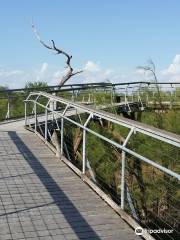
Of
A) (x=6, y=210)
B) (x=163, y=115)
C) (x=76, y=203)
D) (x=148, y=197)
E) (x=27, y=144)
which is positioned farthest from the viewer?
(x=163, y=115)

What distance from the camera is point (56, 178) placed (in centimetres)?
795

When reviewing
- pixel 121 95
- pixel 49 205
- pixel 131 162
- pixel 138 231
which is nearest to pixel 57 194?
pixel 49 205

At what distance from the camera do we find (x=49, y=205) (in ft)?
21.1

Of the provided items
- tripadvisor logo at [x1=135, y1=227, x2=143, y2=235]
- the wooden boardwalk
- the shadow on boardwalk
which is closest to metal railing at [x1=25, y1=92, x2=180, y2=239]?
the shadow on boardwalk

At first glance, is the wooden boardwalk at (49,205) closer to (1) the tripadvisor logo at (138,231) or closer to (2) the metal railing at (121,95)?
(1) the tripadvisor logo at (138,231)

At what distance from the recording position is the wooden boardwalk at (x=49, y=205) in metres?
5.45

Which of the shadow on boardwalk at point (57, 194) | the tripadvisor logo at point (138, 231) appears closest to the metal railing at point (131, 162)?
the shadow on boardwalk at point (57, 194)

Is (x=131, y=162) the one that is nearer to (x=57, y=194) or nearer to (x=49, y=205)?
(x=57, y=194)

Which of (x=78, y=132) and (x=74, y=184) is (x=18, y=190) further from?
(x=78, y=132)

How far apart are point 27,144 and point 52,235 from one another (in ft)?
18.2

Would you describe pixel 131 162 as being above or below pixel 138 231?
below

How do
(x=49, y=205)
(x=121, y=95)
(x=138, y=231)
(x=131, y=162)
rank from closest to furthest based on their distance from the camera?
(x=138, y=231) < (x=49, y=205) < (x=131, y=162) < (x=121, y=95)

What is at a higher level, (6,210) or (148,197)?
(6,210)

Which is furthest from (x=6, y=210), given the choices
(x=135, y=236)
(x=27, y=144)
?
(x=27, y=144)
